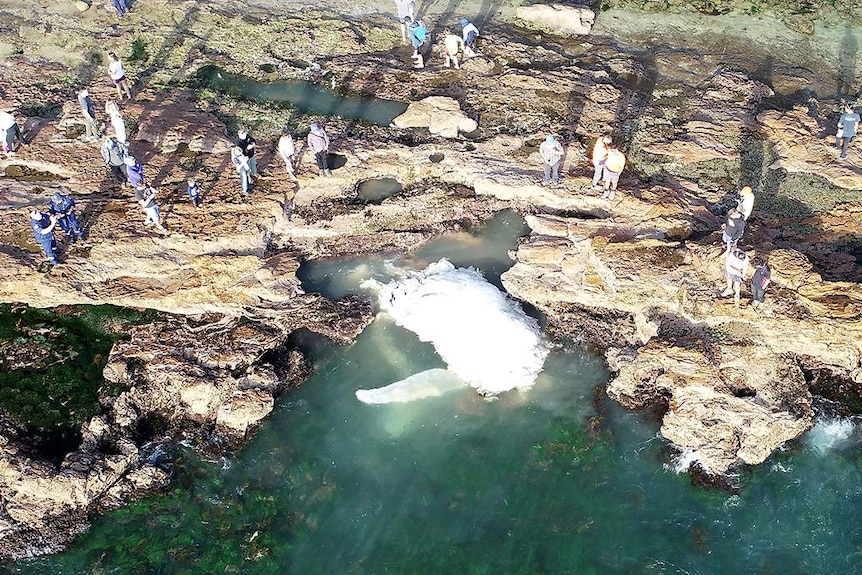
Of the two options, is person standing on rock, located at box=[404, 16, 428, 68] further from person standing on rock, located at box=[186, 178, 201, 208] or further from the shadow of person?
the shadow of person

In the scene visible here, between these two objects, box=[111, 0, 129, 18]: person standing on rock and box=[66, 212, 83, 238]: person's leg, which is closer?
box=[66, 212, 83, 238]: person's leg

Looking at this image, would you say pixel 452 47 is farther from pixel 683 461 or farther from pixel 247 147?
pixel 683 461

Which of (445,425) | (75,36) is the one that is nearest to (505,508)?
(445,425)

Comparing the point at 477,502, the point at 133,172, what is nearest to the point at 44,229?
the point at 133,172

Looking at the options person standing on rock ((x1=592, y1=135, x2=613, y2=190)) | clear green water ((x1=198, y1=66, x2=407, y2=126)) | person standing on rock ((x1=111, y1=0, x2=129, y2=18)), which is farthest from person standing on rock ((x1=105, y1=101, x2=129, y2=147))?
person standing on rock ((x1=592, y1=135, x2=613, y2=190))

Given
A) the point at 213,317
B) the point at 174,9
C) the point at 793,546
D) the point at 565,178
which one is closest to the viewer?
the point at 793,546

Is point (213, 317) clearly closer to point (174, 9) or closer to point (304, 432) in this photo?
point (304, 432)
